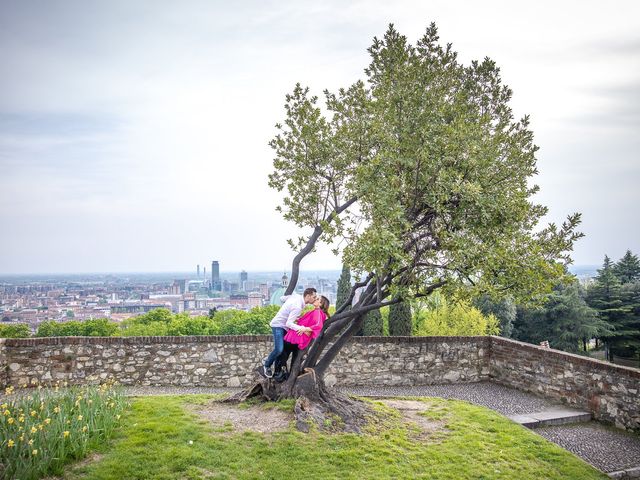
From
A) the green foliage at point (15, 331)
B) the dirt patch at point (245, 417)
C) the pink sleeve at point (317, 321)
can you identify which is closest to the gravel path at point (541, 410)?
the dirt patch at point (245, 417)

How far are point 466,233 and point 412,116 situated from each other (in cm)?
210

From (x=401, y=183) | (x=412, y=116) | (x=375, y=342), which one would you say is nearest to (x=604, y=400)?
(x=375, y=342)

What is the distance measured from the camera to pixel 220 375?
40.4ft

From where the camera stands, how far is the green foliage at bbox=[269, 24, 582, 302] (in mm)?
7410

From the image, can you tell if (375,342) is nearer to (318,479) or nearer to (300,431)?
(300,431)

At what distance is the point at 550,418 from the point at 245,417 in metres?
6.21

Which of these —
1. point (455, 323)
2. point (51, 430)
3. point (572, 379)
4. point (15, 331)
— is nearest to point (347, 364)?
point (572, 379)

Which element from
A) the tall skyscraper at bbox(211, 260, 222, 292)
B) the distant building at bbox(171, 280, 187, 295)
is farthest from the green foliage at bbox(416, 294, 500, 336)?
the tall skyscraper at bbox(211, 260, 222, 292)

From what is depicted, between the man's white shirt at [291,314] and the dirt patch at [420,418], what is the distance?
8.99 feet

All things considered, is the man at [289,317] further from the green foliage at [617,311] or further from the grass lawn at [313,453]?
the green foliage at [617,311]

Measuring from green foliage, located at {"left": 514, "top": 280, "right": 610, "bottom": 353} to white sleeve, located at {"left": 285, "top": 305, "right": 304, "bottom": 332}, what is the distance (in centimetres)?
3012

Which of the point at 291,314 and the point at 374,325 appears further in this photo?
the point at 374,325

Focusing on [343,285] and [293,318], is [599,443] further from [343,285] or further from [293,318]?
[343,285]

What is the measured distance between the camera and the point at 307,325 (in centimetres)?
849
